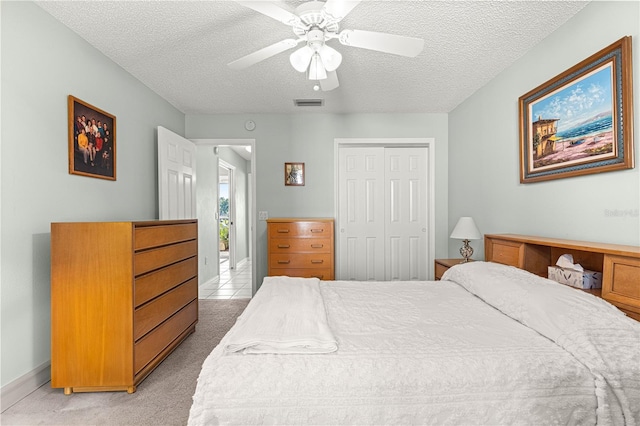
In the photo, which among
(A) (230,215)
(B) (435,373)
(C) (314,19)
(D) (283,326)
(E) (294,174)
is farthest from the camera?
(A) (230,215)

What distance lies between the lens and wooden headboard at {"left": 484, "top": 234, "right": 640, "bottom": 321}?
4.69 feet

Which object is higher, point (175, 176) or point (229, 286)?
point (175, 176)

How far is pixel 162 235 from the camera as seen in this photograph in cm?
227

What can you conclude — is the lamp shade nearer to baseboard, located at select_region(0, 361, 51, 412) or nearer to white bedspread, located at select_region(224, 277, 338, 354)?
white bedspread, located at select_region(224, 277, 338, 354)

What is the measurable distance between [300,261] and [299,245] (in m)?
0.19

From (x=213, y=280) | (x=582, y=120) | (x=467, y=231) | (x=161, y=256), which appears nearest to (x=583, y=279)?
(x=582, y=120)

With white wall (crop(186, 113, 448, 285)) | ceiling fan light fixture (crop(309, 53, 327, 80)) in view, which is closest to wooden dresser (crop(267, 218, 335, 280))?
white wall (crop(186, 113, 448, 285))

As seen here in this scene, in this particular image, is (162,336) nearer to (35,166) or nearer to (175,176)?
(35,166)

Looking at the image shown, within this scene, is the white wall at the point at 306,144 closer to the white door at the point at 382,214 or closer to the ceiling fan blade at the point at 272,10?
the white door at the point at 382,214

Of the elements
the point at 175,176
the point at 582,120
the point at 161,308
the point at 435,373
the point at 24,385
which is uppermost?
the point at 582,120

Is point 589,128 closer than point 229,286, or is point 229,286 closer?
point 589,128

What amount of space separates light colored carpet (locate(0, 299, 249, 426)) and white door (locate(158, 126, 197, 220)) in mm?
1745

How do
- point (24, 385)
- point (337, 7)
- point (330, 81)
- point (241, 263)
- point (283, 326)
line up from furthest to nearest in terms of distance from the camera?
point (241, 263), point (330, 81), point (24, 385), point (337, 7), point (283, 326)

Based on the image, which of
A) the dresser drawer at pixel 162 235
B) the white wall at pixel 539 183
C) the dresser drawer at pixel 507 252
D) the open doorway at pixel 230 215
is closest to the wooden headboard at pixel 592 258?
the dresser drawer at pixel 507 252
